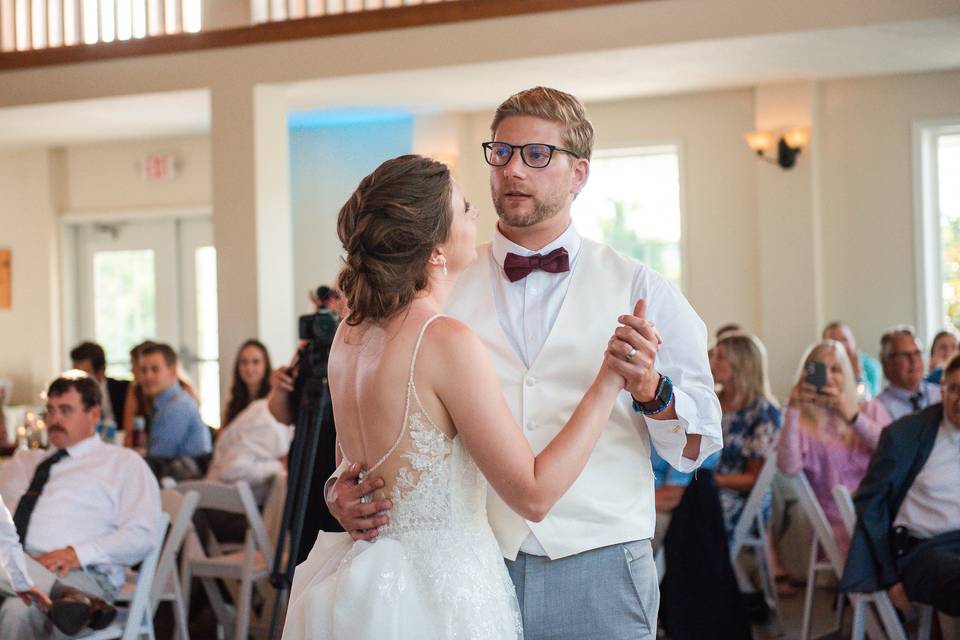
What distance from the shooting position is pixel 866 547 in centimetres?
417

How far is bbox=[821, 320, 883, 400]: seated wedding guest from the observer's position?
7719 millimetres

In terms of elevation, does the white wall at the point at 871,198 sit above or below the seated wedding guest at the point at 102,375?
above

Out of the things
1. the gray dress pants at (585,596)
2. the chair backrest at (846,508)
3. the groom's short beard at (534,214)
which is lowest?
the chair backrest at (846,508)

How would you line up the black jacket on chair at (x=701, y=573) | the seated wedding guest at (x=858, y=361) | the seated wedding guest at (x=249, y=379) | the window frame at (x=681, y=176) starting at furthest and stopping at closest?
the window frame at (x=681, y=176)
the seated wedding guest at (x=858, y=361)
the seated wedding guest at (x=249, y=379)
the black jacket on chair at (x=701, y=573)

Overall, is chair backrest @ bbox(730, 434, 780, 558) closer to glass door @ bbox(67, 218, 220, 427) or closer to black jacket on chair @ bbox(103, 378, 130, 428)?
black jacket on chair @ bbox(103, 378, 130, 428)

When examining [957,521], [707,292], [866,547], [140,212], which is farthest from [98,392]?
[140,212]

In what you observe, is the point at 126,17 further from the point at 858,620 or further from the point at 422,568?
the point at 422,568

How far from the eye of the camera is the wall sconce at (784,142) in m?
8.95

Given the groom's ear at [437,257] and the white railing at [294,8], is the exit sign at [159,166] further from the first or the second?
the groom's ear at [437,257]

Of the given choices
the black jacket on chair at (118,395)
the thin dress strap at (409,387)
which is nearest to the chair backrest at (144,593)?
the thin dress strap at (409,387)

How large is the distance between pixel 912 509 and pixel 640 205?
5933mm

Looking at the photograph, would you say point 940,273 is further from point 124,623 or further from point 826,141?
point 124,623

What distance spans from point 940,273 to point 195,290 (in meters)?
6.37

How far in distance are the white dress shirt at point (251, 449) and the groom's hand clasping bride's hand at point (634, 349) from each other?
3962 mm
